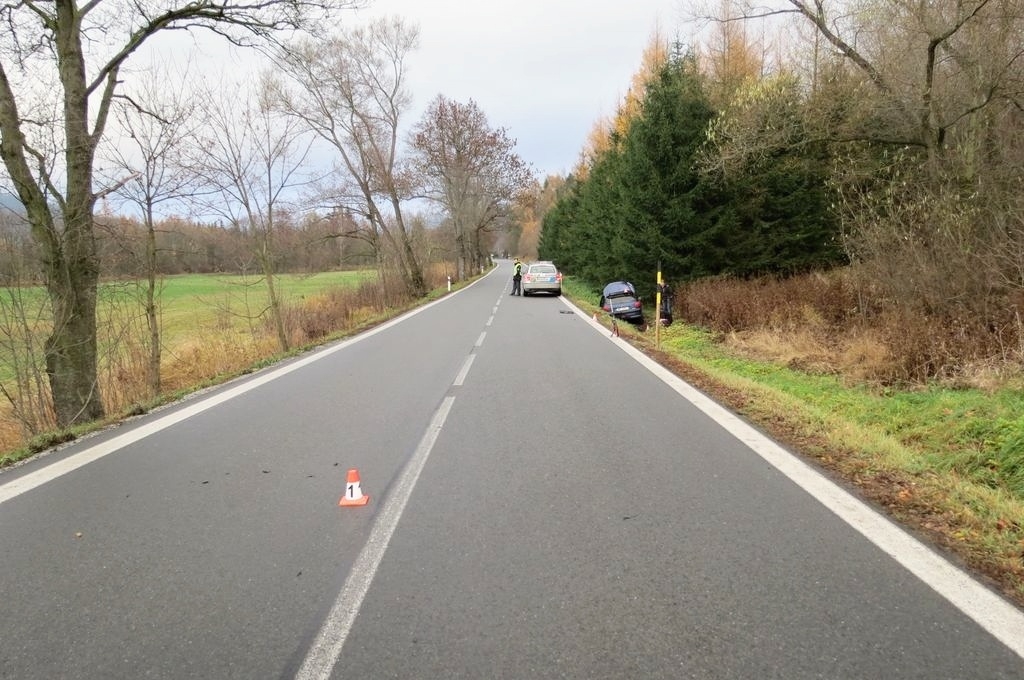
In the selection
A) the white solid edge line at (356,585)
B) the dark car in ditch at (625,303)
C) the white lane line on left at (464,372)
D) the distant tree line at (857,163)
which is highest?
the distant tree line at (857,163)

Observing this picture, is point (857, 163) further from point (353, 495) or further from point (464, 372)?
point (353, 495)

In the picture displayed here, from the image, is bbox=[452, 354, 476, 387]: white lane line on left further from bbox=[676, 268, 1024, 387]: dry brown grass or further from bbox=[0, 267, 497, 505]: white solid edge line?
bbox=[676, 268, 1024, 387]: dry brown grass

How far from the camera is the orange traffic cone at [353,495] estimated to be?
4176 millimetres

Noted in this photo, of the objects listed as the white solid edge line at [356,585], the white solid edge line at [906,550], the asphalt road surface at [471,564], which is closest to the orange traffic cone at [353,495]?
the asphalt road surface at [471,564]

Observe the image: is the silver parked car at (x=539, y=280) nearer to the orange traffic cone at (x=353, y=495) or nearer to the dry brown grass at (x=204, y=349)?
the dry brown grass at (x=204, y=349)

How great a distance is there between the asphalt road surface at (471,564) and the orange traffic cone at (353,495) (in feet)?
0.24

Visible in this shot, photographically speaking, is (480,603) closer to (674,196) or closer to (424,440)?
(424,440)

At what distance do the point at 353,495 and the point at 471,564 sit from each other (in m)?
1.29

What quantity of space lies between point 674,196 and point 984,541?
1574 centimetres

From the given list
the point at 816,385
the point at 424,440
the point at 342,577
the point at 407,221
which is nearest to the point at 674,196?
the point at 816,385

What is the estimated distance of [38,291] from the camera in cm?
794

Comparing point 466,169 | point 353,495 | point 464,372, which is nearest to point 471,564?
point 353,495

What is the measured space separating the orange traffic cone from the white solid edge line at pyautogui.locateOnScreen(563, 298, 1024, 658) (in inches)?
126

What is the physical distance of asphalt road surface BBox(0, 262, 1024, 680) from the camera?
8.33ft
